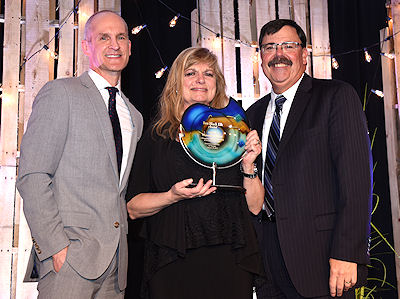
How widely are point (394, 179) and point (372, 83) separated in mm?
904

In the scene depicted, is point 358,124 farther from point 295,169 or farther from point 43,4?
point 43,4

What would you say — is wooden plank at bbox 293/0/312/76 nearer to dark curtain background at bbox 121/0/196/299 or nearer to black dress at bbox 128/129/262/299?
dark curtain background at bbox 121/0/196/299

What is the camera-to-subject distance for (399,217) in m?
3.58

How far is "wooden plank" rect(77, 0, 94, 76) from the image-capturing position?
10.9ft

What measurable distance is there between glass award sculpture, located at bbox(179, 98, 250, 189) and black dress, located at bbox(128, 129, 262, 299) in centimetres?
12

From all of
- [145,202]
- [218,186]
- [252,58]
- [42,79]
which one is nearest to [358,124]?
[218,186]

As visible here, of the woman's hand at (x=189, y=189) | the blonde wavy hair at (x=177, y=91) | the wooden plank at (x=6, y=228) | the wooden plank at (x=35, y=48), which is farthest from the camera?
the wooden plank at (x=35, y=48)

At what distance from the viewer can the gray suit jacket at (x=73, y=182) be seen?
70.7 inches

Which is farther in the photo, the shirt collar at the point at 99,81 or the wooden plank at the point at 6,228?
the wooden plank at the point at 6,228

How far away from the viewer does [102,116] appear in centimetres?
199

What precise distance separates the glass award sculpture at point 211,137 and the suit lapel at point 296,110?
25 cm

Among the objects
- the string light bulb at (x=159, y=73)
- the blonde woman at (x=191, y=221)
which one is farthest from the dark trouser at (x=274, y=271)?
the string light bulb at (x=159, y=73)

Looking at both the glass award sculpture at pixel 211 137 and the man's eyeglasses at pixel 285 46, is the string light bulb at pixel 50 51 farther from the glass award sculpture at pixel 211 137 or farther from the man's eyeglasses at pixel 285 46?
the glass award sculpture at pixel 211 137

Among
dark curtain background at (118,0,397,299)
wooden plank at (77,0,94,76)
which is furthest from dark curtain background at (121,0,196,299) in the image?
wooden plank at (77,0,94,76)
